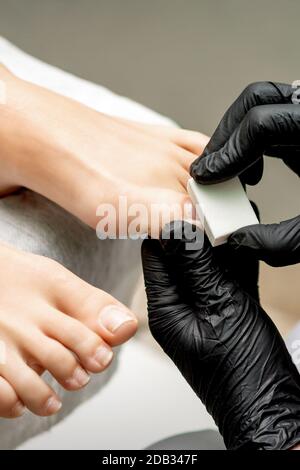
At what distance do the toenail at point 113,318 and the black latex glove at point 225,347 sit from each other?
3.2 inches

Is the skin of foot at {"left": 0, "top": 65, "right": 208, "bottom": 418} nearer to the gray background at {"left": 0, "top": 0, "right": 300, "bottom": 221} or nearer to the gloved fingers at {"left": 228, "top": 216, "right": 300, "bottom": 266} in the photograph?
the gloved fingers at {"left": 228, "top": 216, "right": 300, "bottom": 266}

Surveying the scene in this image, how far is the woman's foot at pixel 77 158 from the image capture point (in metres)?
0.85

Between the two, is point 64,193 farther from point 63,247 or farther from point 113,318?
point 113,318

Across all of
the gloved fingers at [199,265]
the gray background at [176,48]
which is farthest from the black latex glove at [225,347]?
the gray background at [176,48]

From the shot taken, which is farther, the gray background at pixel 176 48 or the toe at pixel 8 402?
the gray background at pixel 176 48

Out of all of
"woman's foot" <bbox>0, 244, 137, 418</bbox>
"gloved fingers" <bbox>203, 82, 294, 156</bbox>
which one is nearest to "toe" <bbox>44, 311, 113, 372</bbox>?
"woman's foot" <bbox>0, 244, 137, 418</bbox>

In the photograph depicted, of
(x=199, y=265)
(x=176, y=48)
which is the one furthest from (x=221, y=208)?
(x=176, y=48)

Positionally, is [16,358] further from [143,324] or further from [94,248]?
[143,324]

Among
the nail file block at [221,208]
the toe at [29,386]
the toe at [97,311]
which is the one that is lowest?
the toe at [29,386]

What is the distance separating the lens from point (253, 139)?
0.74 m

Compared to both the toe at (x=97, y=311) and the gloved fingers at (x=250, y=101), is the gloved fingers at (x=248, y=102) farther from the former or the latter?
the toe at (x=97, y=311)

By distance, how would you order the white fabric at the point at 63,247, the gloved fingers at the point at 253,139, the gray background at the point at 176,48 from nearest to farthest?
the gloved fingers at the point at 253,139 → the white fabric at the point at 63,247 → the gray background at the point at 176,48

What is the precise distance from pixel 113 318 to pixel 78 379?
0.08 metres

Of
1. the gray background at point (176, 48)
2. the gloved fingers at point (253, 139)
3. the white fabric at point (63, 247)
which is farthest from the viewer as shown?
the gray background at point (176, 48)
